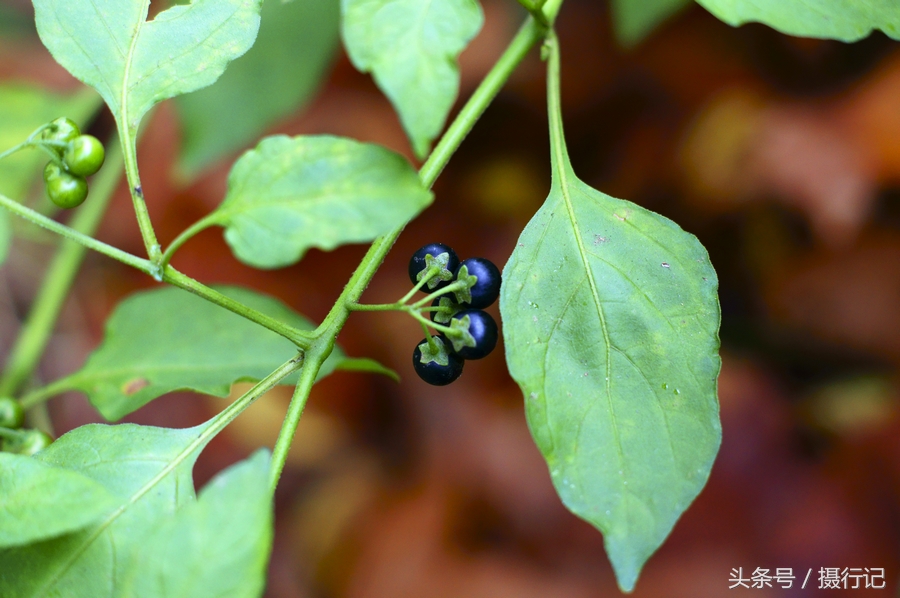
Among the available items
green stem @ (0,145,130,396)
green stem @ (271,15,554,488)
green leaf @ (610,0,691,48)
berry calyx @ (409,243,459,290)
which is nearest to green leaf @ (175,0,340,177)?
green stem @ (0,145,130,396)

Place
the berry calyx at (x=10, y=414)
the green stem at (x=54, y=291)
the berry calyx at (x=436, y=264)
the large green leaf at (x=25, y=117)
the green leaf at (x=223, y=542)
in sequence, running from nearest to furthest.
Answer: the green leaf at (x=223, y=542) < the berry calyx at (x=436, y=264) < the berry calyx at (x=10, y=414) < the green stem at (x=54, y=291) < the large green leaf at (x=25, y=117)

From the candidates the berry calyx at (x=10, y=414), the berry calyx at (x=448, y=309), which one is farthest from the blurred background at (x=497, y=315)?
the berry calyx at (x=448, y=309)

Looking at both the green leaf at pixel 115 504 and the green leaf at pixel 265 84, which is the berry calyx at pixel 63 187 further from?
the green leaf at pixel 265 84

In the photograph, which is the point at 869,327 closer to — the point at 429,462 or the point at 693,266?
the point at 429,462

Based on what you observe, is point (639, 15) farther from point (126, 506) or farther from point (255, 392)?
point (126, 506)

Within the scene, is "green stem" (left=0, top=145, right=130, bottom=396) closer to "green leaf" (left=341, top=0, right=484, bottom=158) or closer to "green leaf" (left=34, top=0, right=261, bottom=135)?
"green leaf" (left=34, top=0, right=261, bottom=135)

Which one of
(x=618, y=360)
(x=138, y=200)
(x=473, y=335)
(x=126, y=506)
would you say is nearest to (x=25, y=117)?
(x=138, y=200)

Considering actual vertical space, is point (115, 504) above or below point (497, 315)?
above
